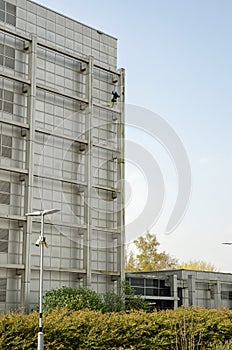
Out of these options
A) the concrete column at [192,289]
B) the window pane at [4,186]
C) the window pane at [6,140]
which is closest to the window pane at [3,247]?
A: the window pane at [4,186]

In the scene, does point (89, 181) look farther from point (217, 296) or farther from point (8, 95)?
point (217, 296)

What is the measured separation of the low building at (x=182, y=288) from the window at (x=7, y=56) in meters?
15.6

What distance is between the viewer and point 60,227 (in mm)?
36406

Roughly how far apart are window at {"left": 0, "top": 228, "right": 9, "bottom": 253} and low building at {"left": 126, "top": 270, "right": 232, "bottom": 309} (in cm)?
1000

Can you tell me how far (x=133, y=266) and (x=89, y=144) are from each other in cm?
3700

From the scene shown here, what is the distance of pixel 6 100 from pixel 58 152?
4.64 metres

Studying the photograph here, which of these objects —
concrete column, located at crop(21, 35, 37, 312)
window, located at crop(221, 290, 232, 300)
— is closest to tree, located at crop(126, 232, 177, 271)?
window, located at crop(221, 290, 232, 300)

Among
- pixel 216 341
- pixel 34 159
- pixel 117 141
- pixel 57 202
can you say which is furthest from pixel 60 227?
pixel 216 341

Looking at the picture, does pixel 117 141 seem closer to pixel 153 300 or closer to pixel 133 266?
pixel 153 300

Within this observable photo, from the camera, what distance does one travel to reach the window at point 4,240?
3325 cm

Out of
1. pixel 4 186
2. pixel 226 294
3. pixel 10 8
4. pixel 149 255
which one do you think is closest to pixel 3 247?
pixel 4 186

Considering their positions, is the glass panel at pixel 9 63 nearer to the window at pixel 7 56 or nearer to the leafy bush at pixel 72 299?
the window at pixel 7 56

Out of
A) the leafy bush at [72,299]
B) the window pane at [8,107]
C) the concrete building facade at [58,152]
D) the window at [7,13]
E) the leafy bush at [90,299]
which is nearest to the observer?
the leafy bush at [72,299]

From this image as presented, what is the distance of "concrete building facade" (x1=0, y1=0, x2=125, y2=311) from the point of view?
3406 centimetres
